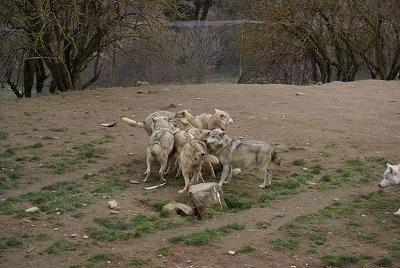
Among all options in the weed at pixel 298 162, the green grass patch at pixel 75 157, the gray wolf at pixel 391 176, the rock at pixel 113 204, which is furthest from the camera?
the weed at pixel 298 162

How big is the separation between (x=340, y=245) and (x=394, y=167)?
1893mm

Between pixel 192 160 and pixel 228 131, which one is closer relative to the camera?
pixel 192 160

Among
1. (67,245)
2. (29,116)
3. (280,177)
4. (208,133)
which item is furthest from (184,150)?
(29,116)

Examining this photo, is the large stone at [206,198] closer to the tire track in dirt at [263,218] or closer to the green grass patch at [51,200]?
the tire track in dirt at [263,218]

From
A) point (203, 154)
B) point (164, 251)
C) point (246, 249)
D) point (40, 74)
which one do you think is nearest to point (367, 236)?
point (246, 249)

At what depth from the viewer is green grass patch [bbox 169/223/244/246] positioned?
22.0 ft

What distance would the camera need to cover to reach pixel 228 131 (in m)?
11.6

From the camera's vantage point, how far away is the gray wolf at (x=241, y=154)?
8.66 metres

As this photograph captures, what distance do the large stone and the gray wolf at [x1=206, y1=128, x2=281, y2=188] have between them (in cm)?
82

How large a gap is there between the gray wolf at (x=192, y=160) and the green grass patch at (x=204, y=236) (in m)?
1.28

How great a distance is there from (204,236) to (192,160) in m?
1.62

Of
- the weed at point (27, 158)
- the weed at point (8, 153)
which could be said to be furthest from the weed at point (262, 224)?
the weed at point (8, 153)

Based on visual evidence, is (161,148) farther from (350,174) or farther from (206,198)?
(350,174)

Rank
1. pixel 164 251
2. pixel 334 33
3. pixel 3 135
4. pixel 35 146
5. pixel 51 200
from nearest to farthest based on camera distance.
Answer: pixel 164 251 < pixel 51 200 < pixel 35 146 < pixel 3 135 < pixel 334 33
